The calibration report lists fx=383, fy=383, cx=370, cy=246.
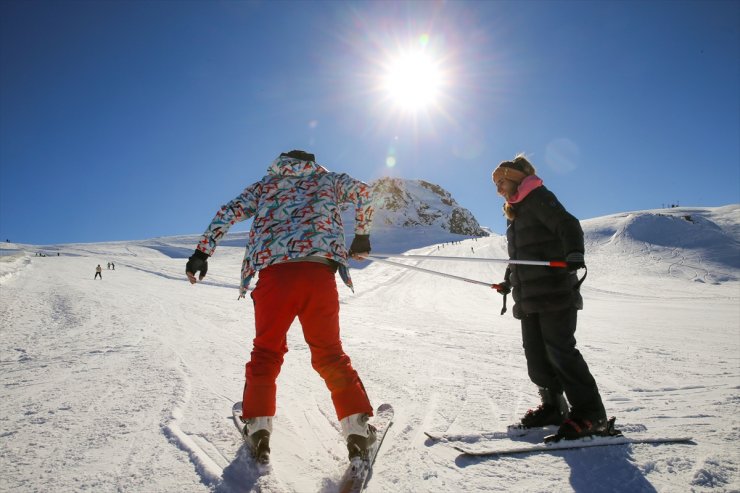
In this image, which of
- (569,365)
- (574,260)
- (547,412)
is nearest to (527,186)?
(574,260)

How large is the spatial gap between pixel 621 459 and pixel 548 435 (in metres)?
0.46

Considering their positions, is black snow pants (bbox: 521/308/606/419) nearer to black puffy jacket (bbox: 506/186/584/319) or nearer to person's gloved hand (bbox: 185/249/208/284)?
black puffy jacket (bbox: 506/186/584/319)

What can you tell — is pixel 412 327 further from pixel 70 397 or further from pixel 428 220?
pixel 428 220

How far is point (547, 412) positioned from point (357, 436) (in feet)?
4.79

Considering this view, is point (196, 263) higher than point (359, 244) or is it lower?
lower

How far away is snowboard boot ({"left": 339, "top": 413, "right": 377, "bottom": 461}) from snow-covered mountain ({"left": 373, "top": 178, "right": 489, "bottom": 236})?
11628 centimetres

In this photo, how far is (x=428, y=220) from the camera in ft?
456

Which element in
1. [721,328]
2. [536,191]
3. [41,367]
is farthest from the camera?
[721,328]

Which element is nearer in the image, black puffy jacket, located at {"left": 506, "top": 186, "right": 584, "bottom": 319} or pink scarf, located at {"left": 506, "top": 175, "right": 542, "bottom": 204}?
black puffy jacket, located at {"left": 506, "top": 186, "right": 584, "bottom": 319}

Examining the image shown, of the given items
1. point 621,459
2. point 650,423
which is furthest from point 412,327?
point 621,459

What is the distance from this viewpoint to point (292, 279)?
2.10 meters

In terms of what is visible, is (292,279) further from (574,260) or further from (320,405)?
(574,260)

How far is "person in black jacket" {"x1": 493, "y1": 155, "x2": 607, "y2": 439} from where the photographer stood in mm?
2396

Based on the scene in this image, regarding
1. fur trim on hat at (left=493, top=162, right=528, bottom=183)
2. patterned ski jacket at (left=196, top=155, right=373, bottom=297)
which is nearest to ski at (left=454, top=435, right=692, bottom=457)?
patterned ski jacket at (left=196, top=155, right=373, bottom=297)
